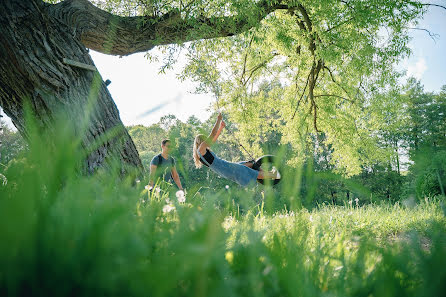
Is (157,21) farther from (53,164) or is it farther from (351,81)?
(351,81)

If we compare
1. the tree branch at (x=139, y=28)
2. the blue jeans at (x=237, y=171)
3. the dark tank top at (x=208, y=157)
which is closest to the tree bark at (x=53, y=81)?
the tree branch at (x=139, y=28)

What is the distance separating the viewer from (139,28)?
16.0ft

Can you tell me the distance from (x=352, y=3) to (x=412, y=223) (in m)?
4.53

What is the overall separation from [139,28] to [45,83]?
7.46 ft

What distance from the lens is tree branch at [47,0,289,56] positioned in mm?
4398

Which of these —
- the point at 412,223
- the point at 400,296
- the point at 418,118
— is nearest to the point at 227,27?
the point at 412,223

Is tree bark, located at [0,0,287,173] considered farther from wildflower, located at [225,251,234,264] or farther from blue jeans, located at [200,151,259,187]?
wildflower, located at [225,251,234,264]

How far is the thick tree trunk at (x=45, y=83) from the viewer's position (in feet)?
10.2

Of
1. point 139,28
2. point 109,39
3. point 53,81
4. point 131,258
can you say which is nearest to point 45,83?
point 53,81

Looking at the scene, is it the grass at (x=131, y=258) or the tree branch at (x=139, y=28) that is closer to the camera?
the grass at (x=131, y=258)

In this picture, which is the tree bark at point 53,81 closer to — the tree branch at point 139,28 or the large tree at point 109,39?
the large tree at point 109,39

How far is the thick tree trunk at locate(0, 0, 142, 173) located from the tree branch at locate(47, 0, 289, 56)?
0.94 m

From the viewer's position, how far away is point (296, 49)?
24.8ft

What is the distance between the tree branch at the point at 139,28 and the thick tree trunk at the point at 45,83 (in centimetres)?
94
